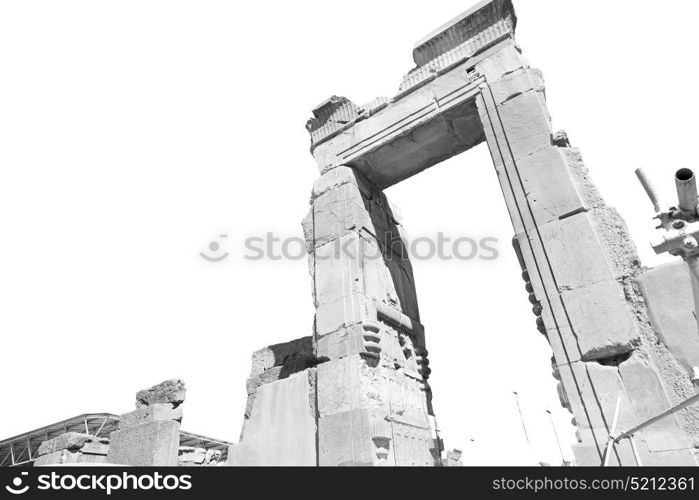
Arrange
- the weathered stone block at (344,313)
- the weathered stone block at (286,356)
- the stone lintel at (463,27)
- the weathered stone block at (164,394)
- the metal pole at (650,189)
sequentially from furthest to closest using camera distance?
the weathered stone block at (164,394) < the weathered stone block at (286,356) < the stone lintel at (463,27) < the weathered stone block at (344,313) < the metal pole at (650,189)

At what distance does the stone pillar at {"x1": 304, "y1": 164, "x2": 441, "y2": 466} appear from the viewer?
513 cm

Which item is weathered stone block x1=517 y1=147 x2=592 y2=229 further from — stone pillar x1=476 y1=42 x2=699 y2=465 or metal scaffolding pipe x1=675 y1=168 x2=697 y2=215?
A: metal scaffolding pipe x1=675 y1=168 x2=697 y2=215

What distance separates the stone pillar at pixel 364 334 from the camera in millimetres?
5133

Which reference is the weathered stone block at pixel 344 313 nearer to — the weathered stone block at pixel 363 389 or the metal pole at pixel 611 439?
the weathered stone block at pixel 363 389

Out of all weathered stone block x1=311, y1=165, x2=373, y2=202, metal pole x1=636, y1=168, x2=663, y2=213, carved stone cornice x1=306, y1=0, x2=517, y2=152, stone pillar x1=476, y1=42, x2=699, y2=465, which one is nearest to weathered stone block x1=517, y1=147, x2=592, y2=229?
stone pillar x1=476, y1=42, x2=699, y2=465

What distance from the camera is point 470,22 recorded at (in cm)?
615

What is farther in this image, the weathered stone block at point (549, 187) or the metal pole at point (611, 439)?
the weathered stone block at point (549, 187)

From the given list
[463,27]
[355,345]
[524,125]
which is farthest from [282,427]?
[463,27]

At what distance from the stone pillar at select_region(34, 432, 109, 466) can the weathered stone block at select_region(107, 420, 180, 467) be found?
21.6 inches

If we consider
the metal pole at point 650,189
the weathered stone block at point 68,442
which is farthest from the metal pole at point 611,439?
the weathered stone block at point 68,442

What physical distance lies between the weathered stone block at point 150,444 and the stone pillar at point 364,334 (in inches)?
129
